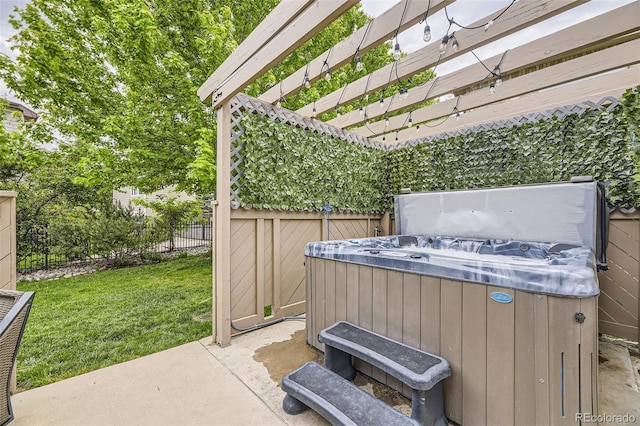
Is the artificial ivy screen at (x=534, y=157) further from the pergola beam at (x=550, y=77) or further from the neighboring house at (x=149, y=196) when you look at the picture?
the neighboring house at (x=149, y=196)

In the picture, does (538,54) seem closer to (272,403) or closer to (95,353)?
(272,403)

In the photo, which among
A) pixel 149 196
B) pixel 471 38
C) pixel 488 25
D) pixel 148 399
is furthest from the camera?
pixel 149 196

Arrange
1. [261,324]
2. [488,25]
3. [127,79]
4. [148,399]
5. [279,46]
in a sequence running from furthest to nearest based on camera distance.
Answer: [127,79]
[261,324]
[488,25]
[279,46]
[148,399]

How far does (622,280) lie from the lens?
283cm

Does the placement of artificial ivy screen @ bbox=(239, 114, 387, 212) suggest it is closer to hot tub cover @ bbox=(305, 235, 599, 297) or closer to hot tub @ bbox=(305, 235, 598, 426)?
hot tub cover @ bbox=(305, 235, 599, 297)

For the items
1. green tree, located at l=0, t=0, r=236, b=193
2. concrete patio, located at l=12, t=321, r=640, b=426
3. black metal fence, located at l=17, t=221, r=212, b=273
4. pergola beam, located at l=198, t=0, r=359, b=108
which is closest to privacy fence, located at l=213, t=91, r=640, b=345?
pergola beam, located at l=198, t=0, r=359, b=108

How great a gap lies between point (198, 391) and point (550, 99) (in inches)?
188

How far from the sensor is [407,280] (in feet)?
6.02

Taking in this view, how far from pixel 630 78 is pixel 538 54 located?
4.10 ft

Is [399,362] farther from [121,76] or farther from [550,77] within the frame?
[121,76]

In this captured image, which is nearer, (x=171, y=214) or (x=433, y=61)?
(x=433, y=61)

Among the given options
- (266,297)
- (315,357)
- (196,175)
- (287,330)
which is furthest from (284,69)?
(315,357)

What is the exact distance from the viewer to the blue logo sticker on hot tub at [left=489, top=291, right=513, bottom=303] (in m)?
1.41
